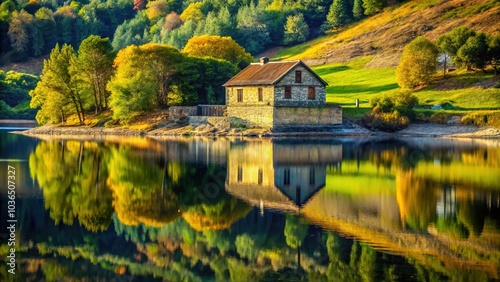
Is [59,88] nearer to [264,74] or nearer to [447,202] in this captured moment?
[264,74]

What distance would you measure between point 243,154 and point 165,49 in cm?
3265

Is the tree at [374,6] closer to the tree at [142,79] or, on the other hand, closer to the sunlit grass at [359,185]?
the tree at [142,79]

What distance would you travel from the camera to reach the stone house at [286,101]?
232 feet

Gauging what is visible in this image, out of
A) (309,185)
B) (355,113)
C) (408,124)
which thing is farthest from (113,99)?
(309,185)

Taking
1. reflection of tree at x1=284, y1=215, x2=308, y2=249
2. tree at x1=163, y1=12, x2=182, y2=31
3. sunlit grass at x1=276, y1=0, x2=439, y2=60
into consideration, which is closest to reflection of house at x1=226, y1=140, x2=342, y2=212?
reflection of tree at x1=284, y1=215, x2=308, y2=249

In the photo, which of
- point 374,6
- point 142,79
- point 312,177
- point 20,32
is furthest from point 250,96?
point 20,32

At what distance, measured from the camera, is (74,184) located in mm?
34969

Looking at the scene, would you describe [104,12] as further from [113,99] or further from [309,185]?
[309,185]

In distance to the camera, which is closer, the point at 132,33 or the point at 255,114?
the point at 255,114

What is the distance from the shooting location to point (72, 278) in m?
19.5

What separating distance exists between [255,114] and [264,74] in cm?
403

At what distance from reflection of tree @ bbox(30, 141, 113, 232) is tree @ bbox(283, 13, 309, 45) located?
284 feet

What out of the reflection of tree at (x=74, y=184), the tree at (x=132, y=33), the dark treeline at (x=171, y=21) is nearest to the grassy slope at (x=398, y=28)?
the dark treeline at (x=171, y=21)

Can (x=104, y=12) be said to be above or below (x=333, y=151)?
above
